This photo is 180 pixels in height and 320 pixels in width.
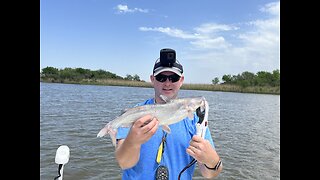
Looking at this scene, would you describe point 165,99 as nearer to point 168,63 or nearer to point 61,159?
point 168,63

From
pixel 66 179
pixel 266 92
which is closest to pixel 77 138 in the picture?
pixel 66 179

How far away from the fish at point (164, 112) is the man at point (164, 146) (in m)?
0.09

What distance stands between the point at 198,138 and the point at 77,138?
12.1 metres

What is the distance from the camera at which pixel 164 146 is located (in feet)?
8.20

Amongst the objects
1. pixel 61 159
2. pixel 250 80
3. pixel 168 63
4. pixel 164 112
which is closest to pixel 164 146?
pixel 164 112

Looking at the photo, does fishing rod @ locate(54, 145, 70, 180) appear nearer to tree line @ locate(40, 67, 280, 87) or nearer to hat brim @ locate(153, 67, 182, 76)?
hat brim @ locate(153, 67, 182, 76)

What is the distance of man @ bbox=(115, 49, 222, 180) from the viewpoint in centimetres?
224

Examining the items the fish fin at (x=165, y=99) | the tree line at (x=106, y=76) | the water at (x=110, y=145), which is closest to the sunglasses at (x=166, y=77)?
the fish fin at (x=165, y=99)

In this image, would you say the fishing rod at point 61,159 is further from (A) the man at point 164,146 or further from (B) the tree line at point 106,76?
(B) the tree line at point 106,76

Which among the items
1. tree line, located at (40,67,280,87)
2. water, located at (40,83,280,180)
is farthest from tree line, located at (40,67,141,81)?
water, located at (40,83,280,180)

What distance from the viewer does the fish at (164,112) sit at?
7.68 feet

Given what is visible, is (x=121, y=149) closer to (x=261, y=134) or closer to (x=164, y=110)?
(x=164, y=110)

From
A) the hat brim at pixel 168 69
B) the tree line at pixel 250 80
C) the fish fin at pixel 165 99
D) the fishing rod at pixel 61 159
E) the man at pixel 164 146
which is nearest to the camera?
the man at pixel 164 146
